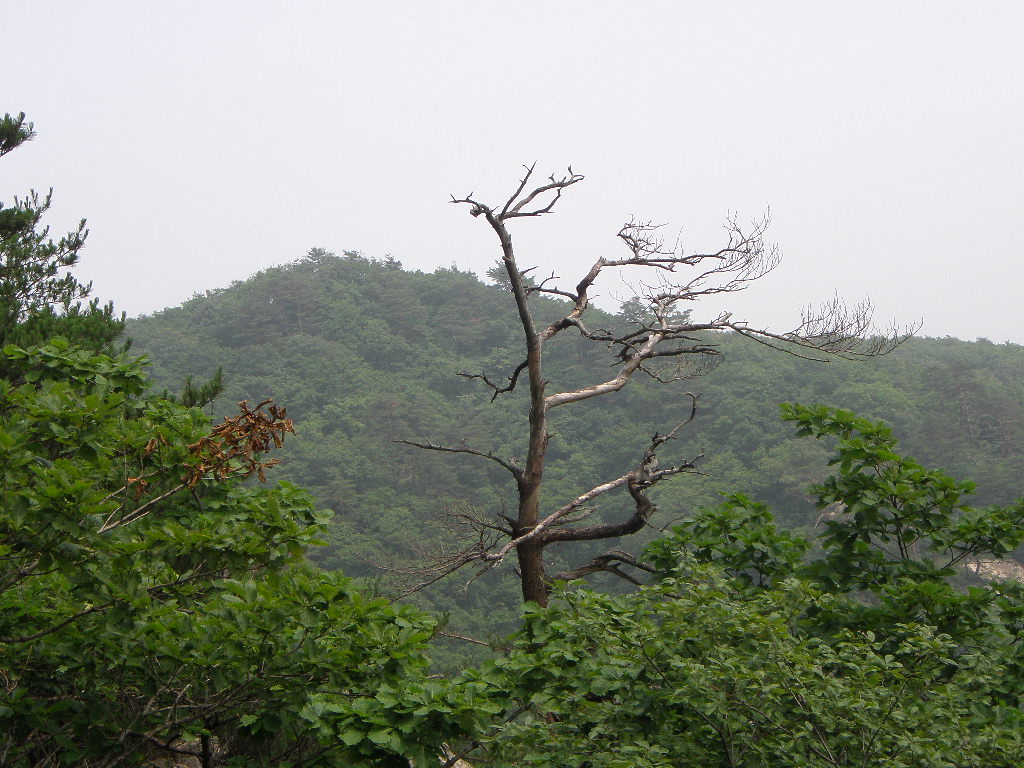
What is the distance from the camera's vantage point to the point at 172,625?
3.12m

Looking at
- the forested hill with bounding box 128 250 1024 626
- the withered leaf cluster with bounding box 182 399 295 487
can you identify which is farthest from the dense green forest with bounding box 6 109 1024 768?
the forested hill with bounding box 128 250 1024 626

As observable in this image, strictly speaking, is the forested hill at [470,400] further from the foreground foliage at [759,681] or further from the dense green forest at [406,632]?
the foreground foliage at [759,681]

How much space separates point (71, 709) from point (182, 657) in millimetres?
757

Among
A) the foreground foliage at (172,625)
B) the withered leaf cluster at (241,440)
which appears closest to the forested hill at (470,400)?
the foreground foliage at (172,625)

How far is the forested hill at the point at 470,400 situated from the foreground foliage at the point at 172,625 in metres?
22.1

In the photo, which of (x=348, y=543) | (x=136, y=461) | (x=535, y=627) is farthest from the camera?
(x=348, y=543)

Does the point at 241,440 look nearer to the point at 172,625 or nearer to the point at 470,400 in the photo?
the point at 172,625

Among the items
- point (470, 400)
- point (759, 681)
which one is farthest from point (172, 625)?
point (470, 400)

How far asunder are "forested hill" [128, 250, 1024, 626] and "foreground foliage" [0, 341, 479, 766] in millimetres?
22053

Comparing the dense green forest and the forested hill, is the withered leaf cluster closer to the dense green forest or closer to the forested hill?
the dense green forest

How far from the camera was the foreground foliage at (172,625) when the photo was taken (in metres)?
2.79

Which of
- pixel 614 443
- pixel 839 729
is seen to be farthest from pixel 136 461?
pixel 614 443

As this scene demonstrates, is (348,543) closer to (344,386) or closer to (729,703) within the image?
(344,386)

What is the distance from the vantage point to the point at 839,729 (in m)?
3.21
